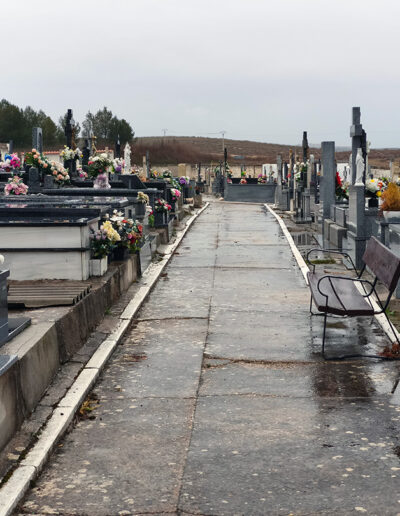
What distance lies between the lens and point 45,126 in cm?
9719

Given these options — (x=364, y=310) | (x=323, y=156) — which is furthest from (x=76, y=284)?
(x=323, y=156)

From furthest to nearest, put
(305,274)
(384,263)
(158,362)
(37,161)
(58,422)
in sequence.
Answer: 1. (37,161)
2. (305,274)
3. (384,263)
4. (158,362)
5. (58,422)

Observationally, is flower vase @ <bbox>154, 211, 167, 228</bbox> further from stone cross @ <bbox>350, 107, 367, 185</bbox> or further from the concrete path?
the concrete path

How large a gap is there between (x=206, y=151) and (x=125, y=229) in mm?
143684

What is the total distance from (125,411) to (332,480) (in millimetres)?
1947

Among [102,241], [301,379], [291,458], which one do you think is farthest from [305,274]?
[291,458]

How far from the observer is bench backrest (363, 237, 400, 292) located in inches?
303

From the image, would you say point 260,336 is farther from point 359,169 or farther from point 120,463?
point 359,169

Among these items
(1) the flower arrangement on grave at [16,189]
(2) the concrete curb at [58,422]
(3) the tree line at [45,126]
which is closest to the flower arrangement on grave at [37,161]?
(1) the flower arrangement on grave at [16,189]

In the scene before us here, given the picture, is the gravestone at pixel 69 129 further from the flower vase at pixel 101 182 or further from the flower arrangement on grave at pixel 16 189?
the flower vase at pixel 101 182

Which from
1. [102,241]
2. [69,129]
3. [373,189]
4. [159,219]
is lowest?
[159,219]

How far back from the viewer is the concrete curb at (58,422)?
4613 mm

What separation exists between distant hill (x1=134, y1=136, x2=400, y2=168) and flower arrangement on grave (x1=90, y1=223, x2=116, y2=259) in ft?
292

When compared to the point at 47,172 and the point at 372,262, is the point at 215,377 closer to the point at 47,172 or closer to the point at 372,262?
the point at 372,262
